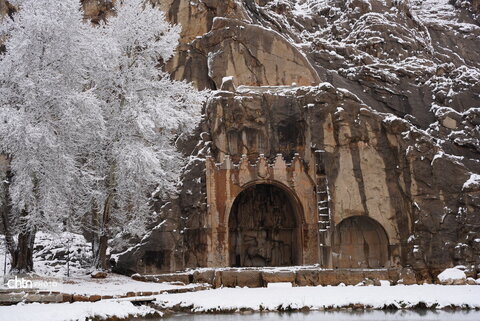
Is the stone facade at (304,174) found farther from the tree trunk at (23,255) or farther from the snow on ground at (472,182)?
the tree trunk at (23,255)

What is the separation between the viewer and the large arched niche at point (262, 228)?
127ft

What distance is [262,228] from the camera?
39.1 metres

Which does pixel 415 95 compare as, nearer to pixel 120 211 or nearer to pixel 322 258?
pixel 322 258

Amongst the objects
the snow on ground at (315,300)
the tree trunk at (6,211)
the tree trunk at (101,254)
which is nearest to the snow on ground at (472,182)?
the snow on ground at (315,300)

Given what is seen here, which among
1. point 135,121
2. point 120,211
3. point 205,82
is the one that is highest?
point 205,82

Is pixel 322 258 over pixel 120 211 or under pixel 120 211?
under

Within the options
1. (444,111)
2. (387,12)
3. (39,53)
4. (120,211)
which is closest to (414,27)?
(387,12)

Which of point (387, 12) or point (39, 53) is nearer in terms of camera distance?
point (39, 53)

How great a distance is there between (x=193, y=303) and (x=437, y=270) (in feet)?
59.1

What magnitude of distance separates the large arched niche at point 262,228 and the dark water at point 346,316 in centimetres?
1806

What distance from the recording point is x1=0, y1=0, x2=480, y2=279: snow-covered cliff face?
34.3 m

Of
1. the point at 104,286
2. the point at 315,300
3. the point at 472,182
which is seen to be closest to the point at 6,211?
the point at 104,286

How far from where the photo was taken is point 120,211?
30.1 m

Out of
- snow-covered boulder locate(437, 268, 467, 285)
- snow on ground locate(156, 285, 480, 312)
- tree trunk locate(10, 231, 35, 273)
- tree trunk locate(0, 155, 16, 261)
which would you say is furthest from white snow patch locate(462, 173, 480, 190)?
tree trunk locate(0, 155, 16, 261)
